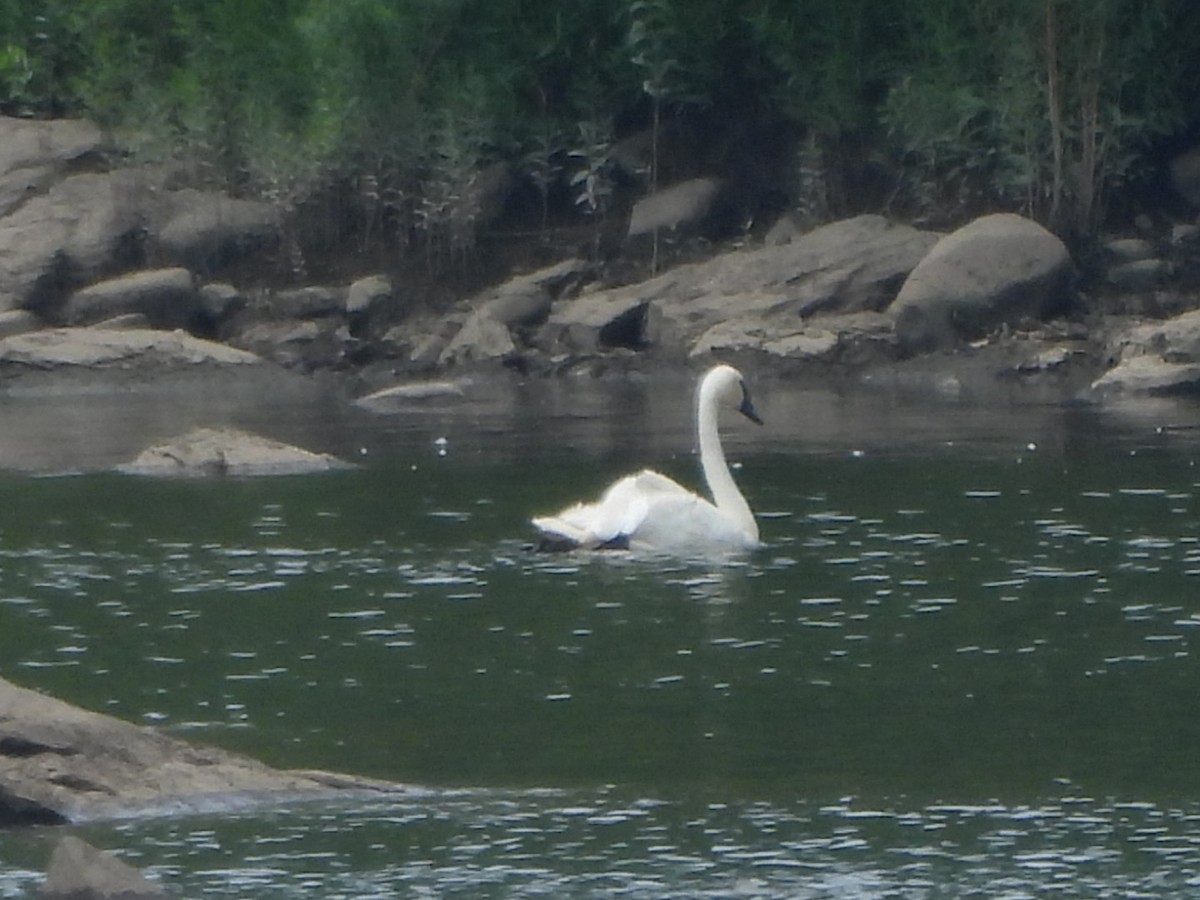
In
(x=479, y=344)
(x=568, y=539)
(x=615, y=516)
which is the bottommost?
(x=568, y=539)

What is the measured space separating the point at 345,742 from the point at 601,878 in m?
2.63

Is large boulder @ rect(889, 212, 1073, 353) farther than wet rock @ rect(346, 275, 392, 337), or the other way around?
wet rock @ rect(346, 275, 392, 337)

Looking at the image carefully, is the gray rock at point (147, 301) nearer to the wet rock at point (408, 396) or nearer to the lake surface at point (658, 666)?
the wet rock at point (408, 396)

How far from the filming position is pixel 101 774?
31.7ft

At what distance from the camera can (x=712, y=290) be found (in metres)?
34.1

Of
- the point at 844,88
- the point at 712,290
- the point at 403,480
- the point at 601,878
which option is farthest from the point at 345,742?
the point at 844,88

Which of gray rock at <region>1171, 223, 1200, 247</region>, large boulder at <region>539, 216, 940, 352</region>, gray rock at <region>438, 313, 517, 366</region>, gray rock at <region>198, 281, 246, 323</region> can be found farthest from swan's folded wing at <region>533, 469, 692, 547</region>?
gray rock at <region>198, 281, 246, 323</region>

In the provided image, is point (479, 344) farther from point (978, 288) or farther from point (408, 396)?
point (978, 288)

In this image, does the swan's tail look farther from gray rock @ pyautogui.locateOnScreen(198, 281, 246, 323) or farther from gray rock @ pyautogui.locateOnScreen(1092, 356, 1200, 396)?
gray rock @ pyautogui.locateOnScreen(198, 281, 246, 323)

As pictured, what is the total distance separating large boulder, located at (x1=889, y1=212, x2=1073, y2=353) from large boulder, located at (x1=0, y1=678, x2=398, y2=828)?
22.3m

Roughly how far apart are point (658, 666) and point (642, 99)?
26514mm

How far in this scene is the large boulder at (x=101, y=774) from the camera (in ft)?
31.2

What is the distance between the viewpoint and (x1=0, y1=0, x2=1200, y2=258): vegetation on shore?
3397 cm

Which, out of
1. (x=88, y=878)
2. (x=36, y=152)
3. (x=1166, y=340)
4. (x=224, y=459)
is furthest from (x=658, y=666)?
(x=36, y=152)
